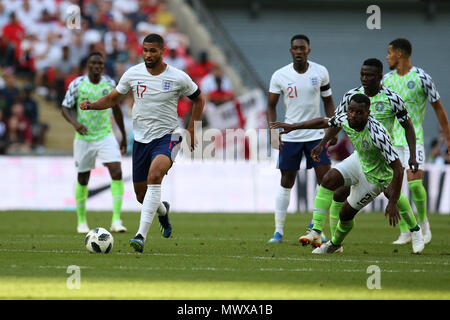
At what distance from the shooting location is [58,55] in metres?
23.6

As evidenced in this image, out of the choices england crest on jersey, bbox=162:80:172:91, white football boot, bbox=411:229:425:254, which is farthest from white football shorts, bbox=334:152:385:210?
england crest on jersey, bbox=162:80:172:91

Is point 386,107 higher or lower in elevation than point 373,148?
higher

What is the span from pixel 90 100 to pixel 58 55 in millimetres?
10334

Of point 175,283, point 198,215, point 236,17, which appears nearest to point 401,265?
point 175,283

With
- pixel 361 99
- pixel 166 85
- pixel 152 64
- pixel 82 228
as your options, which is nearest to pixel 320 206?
pixel 361 99

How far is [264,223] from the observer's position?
16.5 metres

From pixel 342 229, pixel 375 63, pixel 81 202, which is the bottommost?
pixel 81 202

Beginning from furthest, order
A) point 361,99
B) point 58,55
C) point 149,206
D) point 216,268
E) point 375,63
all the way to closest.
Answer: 1. point 58,55
2. point 375,63
3. point 149,206
4. point 361,99
5. point 216,268

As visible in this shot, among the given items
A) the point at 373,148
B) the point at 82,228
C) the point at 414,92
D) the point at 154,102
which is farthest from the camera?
the point at 82,228

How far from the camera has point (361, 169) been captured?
9758 millimetres

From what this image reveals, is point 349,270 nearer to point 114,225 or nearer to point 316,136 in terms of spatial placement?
point 316,136

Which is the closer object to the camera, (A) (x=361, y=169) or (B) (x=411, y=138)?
(A) (x=361, y=169)

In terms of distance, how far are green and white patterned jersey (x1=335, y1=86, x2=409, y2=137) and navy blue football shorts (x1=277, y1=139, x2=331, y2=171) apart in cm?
135

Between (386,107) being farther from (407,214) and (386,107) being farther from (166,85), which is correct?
(166,85)
